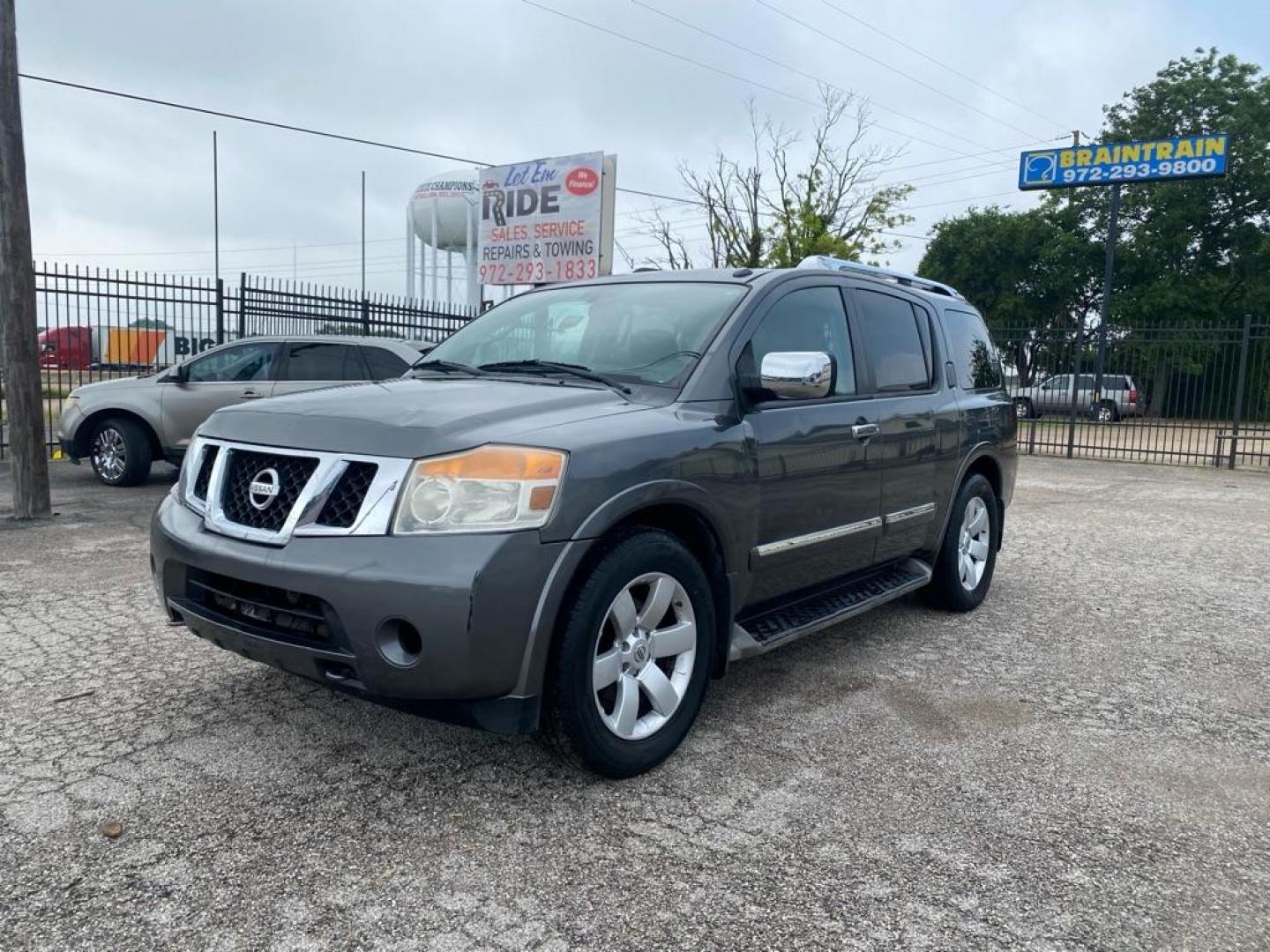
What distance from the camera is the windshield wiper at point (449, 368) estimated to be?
4.01m

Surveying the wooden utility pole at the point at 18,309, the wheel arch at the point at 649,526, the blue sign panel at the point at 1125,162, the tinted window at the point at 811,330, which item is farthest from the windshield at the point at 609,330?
the blue sign panel at the point at 1125,162

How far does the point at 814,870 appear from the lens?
264cm

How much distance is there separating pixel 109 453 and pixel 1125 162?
62.8 ft

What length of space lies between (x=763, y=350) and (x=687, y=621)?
122 centimetres

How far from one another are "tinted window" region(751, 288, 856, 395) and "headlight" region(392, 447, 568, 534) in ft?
4.20

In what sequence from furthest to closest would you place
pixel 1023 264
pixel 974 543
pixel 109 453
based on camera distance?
pixel 1023 264 → pixel 109 453 → pixel 974 543

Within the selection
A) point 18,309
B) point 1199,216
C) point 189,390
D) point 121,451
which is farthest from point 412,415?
point 1199,216

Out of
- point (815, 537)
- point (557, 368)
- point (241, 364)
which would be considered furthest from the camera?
point (241, 364)

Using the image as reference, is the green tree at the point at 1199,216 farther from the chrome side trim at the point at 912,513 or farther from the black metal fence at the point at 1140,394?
the chrome side trim at the point at 912,513

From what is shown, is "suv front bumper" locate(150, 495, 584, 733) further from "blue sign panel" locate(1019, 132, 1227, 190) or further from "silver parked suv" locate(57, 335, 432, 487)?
"blue sign panel" locate(1019, 132, 1227, 190)

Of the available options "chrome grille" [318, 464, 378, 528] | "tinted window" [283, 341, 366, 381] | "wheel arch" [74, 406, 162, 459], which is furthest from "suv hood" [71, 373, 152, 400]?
"chrome grille" [318, 464, 378, 528]

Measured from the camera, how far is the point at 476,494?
2.77m

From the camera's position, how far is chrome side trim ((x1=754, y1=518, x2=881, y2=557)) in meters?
3.67

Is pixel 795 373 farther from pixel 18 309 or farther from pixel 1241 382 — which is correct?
pixel 1241 382
